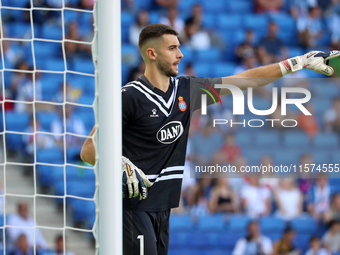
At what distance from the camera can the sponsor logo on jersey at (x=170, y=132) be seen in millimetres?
2783

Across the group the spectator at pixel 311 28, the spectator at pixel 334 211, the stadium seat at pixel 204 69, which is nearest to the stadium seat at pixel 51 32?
the stadium seat at pixel 204 69

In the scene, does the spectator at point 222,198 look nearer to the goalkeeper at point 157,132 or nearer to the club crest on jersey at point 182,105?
the goalkeeper at point 157,132

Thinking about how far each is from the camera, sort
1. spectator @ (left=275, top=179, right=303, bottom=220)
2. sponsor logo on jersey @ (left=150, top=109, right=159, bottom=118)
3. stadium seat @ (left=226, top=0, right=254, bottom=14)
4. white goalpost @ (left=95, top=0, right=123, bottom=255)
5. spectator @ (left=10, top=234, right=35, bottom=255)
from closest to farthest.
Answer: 1. white goalpost @ (left=95, top=0, right=123, bottom=255)
2. sponsor logo on jersey @ (left=150, top=109, right=159, bottom=118)
3. spectator @ (left=10, top=234, right=35, bottom=255)
4. spectator @ (left=275, top=179, right=303, bottom=220)
5. stadium seat @ (left=226, top=0, right=254, bottom=14)

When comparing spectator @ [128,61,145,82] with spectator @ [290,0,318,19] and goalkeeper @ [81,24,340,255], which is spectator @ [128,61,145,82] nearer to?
spectator @ [290,0,318,19]

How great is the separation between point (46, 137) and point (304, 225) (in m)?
3.56

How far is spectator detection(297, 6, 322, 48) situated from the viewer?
7.61 meters

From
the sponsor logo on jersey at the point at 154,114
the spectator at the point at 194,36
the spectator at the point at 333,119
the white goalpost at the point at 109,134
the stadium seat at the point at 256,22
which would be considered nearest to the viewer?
the white goalpost at the point at 109,134

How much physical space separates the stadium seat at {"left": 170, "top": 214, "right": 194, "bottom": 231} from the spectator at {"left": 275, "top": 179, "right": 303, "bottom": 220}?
3.82ft

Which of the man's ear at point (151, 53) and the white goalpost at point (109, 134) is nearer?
the white goalpost at point (109, 134)

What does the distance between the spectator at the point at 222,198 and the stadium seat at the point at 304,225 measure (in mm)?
881

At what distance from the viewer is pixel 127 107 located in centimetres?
268

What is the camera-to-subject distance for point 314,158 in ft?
20.5

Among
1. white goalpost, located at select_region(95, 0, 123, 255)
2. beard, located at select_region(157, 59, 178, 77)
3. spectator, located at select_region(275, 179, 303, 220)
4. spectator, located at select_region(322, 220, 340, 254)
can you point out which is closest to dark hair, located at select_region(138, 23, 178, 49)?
beard, located at select_region(157, 59, 178, 77)

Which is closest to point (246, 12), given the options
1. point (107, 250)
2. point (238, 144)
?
point (238, 144)
